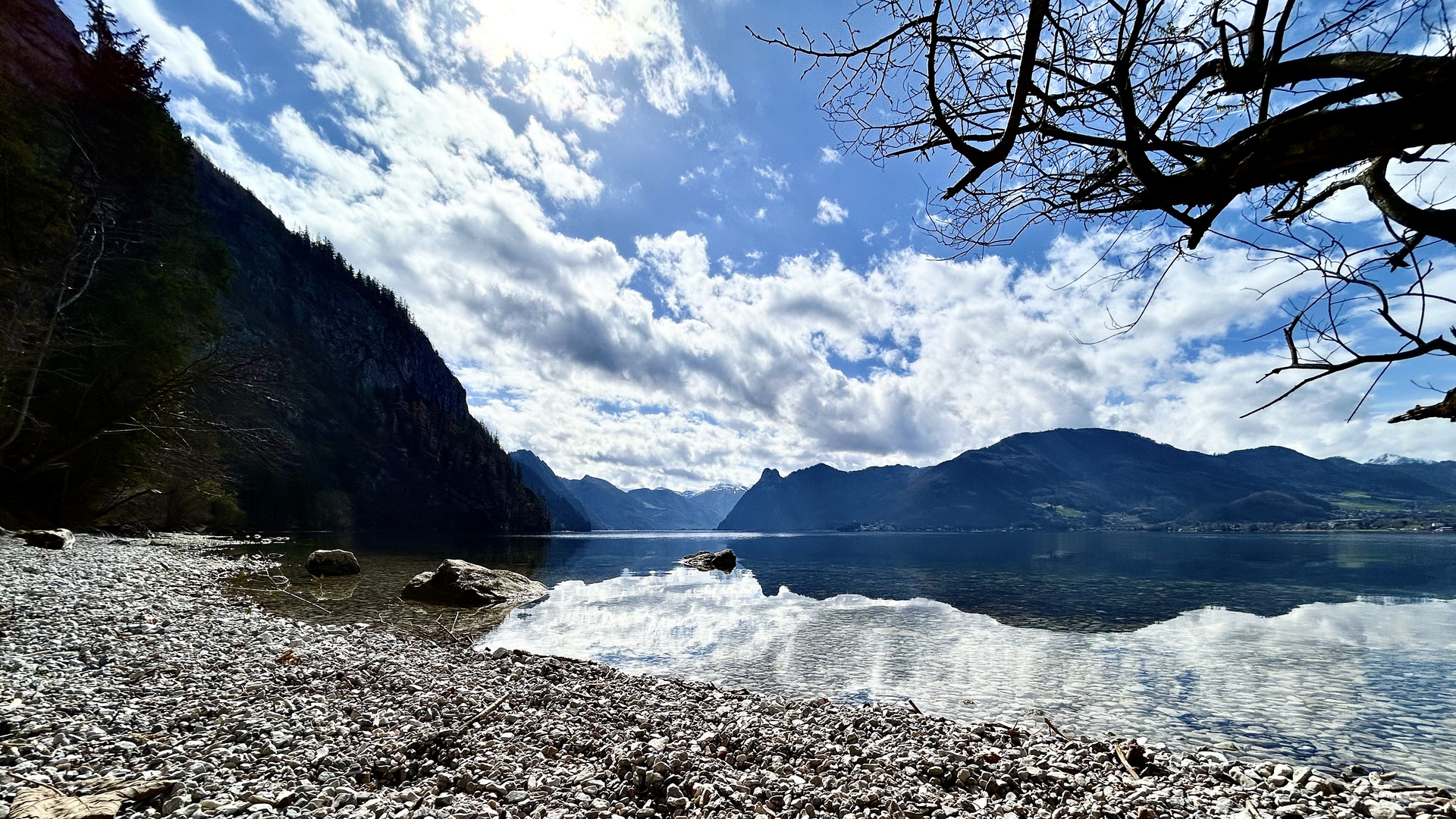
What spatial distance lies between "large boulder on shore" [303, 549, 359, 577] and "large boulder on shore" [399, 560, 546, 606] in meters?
7.49

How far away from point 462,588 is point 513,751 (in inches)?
→ 658

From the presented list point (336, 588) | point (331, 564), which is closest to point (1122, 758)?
point (336, 588)

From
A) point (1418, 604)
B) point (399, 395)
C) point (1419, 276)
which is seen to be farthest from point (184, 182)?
point (399, 395)

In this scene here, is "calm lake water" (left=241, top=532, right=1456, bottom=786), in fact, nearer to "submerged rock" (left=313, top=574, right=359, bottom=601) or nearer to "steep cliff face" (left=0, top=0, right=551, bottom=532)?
"submerged rock" (left=313, top=574, right=359, bottom=601)

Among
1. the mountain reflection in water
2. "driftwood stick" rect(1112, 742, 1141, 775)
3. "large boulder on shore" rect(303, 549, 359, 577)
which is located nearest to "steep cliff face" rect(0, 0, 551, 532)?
"large boulder on shore" rect(303, 549, 359, 577)

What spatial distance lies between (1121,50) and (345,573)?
3388 centimetres

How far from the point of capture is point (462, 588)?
2102 cm

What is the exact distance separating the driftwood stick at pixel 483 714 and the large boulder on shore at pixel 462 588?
45.2 feet

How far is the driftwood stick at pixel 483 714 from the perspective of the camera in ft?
23.7

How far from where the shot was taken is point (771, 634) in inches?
675

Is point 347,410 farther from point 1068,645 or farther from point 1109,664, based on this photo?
point 1109,664

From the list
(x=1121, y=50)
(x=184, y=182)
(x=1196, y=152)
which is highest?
(x=184, y=182)

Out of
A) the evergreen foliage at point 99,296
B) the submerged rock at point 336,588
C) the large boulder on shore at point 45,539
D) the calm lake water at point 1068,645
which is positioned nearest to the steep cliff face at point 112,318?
the evergreen foliage at point 99,296

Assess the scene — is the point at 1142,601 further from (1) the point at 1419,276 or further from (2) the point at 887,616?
(1) the point at 1419,276
